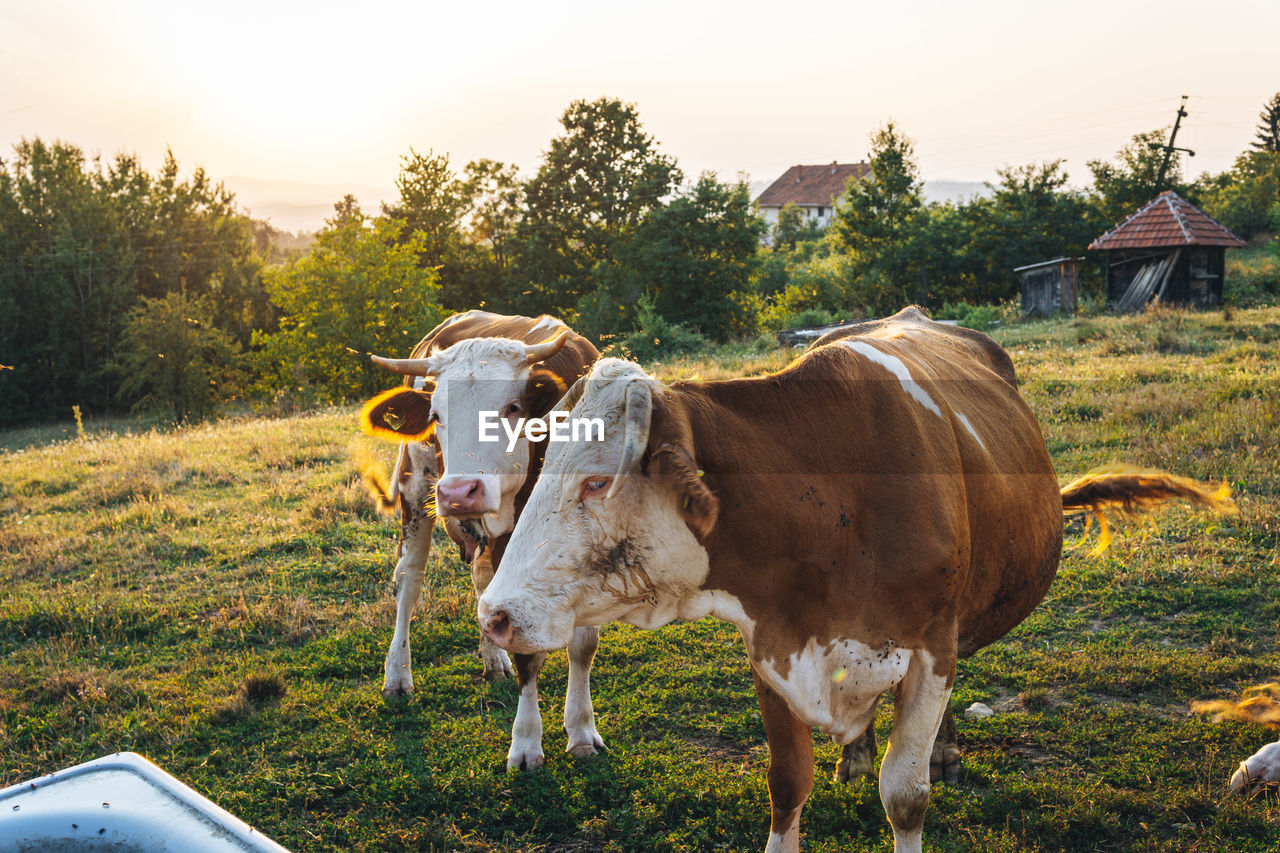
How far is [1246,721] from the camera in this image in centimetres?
430

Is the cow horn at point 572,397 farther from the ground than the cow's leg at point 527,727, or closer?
farther from the ground

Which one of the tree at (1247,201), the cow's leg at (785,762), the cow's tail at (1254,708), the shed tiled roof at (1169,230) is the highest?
the tree at (1247,201)

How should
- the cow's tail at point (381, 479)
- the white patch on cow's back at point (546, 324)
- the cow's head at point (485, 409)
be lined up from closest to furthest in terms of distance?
the cow's head at point (485, 409) → the white patch on cow's back at point (546, 324) → the cow's tail at point (381, 479)

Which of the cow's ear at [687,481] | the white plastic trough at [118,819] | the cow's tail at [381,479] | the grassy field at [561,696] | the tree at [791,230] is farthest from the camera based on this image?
the tree at [791,230]

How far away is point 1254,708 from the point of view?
4.26 m

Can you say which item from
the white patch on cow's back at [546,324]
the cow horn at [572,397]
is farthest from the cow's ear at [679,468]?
the white patch on cow's back at [546,324]

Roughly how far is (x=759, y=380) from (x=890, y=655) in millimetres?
1005

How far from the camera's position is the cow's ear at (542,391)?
4.54m

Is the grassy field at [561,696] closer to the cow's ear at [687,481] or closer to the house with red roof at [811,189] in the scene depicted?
the cow's ear at [687,481]

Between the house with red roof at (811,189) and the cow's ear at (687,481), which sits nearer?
the cow's ear at (687,481)

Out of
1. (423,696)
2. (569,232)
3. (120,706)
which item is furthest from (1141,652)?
(569,232)

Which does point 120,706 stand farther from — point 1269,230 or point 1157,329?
point 1269,230

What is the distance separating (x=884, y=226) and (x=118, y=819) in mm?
35668

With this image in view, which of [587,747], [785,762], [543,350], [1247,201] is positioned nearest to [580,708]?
[587,747]
